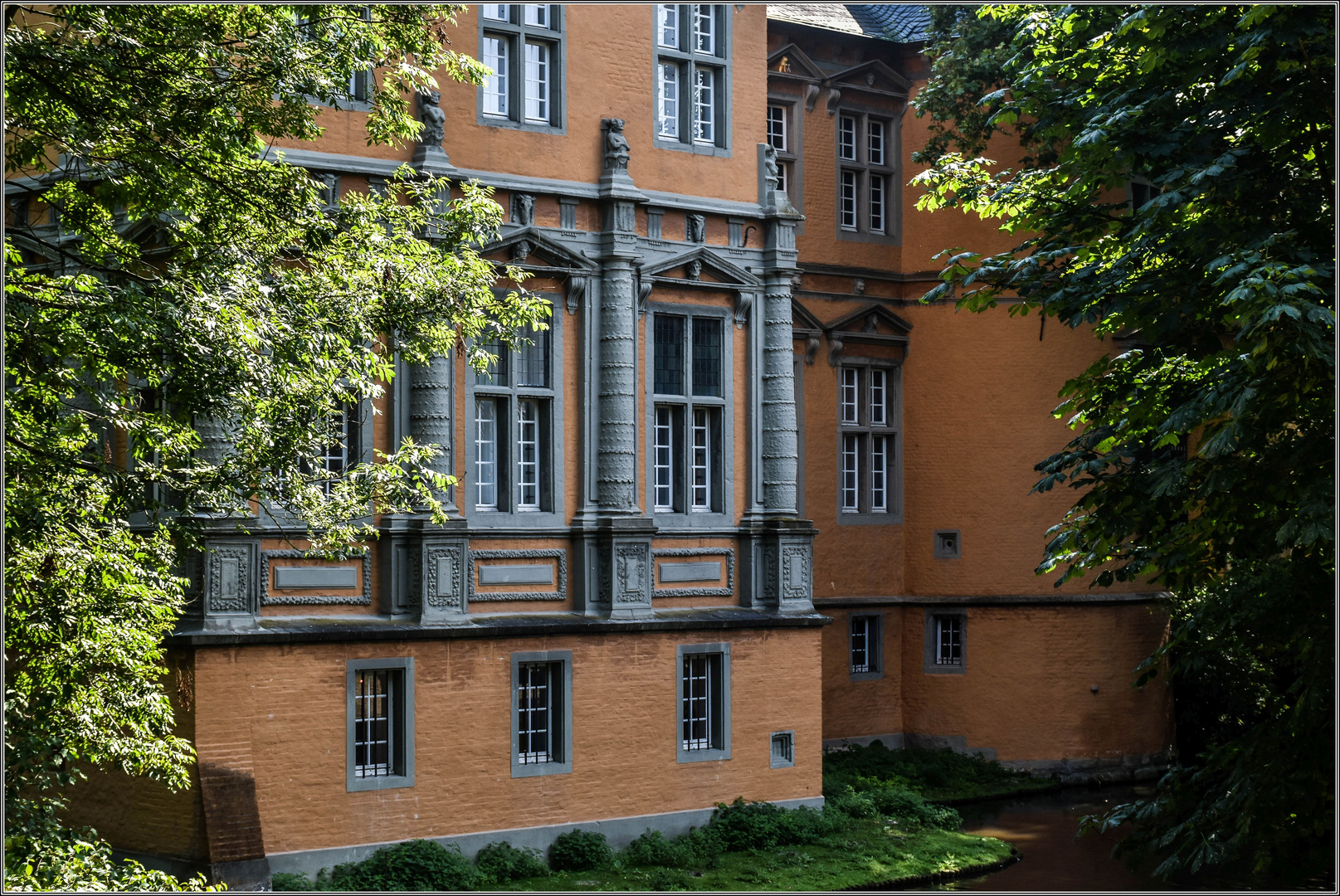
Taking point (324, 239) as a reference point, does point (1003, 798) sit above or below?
below

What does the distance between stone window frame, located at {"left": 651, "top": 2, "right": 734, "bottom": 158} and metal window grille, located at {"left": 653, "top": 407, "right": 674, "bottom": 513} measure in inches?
139

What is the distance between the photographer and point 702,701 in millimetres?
20031

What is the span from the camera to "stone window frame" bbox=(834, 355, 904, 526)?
85.9ft

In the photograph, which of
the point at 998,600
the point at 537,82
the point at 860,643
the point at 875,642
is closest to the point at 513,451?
the point at 537,82

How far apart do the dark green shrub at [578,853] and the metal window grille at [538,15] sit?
990 cm

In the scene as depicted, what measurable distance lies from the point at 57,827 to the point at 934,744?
58.7 ft

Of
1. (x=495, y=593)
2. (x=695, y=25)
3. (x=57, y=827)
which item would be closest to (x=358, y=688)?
(x=495, y=593)

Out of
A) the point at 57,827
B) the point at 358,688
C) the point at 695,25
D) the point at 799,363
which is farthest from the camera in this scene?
the point at 799,363

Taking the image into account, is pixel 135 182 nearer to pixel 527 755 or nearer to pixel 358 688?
pixel 358 688

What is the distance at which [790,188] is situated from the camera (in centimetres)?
2592

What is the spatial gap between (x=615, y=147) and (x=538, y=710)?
7.09m

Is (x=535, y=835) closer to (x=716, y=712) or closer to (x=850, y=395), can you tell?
(x=716, y=712)

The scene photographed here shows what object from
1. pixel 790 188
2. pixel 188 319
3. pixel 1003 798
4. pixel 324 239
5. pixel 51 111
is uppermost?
pixel 790 188

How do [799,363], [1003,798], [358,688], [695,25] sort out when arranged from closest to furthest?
[358,688] → [695,25] → [1003,798] → [799,363]
